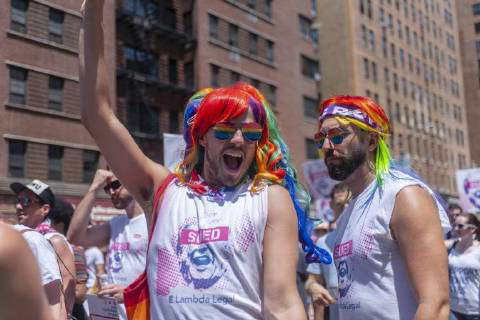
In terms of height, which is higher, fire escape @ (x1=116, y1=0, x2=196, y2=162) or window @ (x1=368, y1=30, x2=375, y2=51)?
window @ (x1=368, y1=30, x2=375, y2=51)

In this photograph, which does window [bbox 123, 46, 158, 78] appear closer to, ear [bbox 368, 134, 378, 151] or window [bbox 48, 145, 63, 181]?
window [bbox 48, 145, 63, 181]

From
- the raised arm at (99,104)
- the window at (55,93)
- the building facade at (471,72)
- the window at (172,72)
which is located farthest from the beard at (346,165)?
the building facade at (471,72)

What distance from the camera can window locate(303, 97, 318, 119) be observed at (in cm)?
3688

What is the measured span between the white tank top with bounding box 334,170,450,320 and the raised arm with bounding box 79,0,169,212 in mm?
1011

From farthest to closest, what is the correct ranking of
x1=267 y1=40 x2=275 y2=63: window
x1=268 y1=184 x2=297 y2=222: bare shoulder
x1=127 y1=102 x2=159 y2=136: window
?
x1=267 y1=40 x2=275 y2=63: window → x1=127 y1=102 x2=159 y2=136: window → x1=268 y1=184 x2=297 y2=222: bare shoulder

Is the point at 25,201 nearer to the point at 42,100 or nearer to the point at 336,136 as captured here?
the point at 336,136

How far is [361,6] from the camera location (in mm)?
45719

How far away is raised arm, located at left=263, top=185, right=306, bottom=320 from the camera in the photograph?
7.10 ft

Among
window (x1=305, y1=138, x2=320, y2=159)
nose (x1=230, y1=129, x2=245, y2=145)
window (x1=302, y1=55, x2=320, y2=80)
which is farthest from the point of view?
window (x1=302, y1=55, x2=320, y2=80)

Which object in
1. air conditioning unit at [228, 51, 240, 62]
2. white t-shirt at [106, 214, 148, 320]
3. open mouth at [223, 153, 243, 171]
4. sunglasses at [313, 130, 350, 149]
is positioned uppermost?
air conditioning unit at [228, 51, 240, 62]

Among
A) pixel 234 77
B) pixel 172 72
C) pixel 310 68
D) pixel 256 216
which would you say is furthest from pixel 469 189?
pixel 310 68

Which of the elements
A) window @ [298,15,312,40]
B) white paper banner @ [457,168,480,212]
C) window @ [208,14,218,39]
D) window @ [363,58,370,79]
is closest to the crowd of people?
white paper banner @ [457,168,480,212]

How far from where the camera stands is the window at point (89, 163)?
23.5 m

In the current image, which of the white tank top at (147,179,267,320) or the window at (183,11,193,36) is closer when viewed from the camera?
the white tank top at (147,179,267,320)
